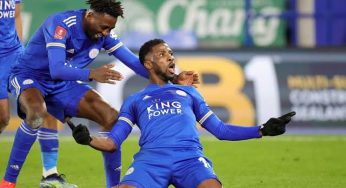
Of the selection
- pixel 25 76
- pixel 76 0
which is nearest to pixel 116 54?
pixel 25 76

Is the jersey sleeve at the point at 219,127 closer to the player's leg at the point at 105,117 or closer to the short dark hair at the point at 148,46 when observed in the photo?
the short dark hair at the point at 148,46

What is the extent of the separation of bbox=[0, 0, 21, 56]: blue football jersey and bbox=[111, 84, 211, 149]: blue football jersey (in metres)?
2.75

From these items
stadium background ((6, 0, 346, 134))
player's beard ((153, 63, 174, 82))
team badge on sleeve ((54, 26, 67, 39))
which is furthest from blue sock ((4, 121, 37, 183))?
stadium background ((6, 0, 346, 134))

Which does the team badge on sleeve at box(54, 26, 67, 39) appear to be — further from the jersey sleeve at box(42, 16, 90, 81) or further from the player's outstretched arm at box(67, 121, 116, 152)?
the player's outstretched arm at box(67, 121, 116, 152)

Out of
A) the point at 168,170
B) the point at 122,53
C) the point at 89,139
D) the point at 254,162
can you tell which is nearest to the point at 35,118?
the point at 122,53

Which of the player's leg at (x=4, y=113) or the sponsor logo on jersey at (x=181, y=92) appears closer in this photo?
the sponsor logo on jersey at (x=181, y=92)

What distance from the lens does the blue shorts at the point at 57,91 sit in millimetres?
9047

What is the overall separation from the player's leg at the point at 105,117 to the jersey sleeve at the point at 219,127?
1075mm

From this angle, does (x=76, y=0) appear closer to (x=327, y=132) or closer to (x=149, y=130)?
(x=327, y=132)

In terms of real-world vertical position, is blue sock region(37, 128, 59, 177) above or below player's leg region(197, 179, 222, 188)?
below

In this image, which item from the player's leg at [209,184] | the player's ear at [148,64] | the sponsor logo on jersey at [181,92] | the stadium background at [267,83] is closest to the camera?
the player's leg at [209,184]

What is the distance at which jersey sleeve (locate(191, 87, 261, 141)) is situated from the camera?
754cm

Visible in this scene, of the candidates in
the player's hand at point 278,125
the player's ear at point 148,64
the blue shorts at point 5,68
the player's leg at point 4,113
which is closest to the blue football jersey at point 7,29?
the blue shorts at point 5,68

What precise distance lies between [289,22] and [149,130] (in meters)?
10.9
